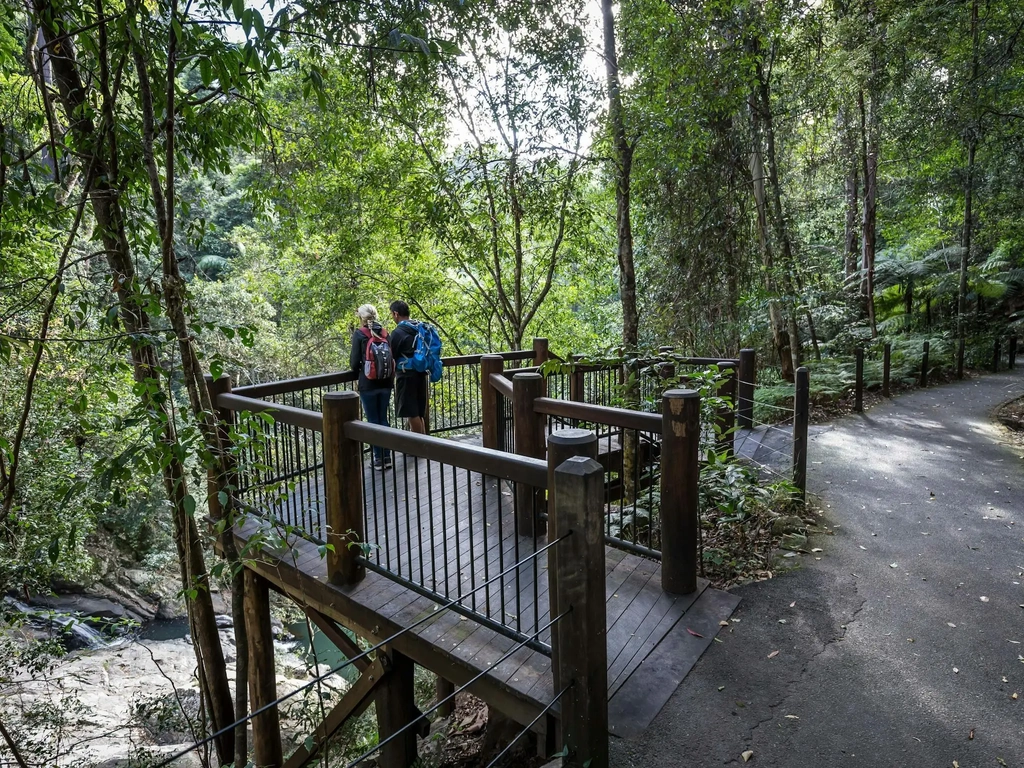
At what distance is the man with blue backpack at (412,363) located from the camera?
616 centimetres

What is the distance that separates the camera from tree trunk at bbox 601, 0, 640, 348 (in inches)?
312

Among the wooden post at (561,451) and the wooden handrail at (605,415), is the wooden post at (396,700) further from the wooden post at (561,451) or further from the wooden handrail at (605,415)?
the wooden handrail at (605,415)

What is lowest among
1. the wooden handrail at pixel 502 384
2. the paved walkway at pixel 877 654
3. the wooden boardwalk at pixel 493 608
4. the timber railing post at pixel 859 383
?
the paved walkway at pixel 877 654

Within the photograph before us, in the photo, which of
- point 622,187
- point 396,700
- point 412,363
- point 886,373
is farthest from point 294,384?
point 886,373

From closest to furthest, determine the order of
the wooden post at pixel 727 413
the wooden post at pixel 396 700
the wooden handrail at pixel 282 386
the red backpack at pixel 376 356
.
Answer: the wooden post at pixel 396 700
the wooden handrail at pixel 282 386
the wooden post at pixel 727 413
the red backpack at pixel 376 356

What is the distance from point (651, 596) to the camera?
3.71m

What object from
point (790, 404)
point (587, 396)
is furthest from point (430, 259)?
point (790, 404)

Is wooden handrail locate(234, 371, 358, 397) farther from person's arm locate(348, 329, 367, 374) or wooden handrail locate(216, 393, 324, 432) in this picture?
wooden handrail locate(216, 393, 324, 432)

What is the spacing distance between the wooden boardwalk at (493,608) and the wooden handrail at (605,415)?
688mm

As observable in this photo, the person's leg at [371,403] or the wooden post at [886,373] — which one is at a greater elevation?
the person's leg at [371,403]

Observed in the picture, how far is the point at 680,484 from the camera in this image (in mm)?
3551

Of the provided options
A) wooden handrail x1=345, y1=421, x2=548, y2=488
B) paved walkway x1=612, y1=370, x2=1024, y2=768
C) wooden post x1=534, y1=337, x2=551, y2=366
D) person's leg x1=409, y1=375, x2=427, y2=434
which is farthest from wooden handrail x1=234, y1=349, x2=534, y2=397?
paved walkway x1=612, y1=370, x2=1024, y2=768

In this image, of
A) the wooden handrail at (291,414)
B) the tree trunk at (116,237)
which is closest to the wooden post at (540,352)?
the wooden handrail at (291,414)

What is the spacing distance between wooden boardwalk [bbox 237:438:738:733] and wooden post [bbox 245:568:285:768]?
0.64 m
